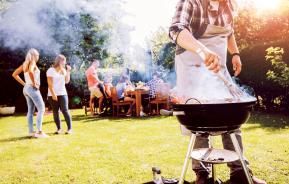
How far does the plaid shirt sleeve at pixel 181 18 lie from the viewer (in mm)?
2775

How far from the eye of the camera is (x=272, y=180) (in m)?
3.92

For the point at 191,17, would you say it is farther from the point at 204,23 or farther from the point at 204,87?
the point at 204,87

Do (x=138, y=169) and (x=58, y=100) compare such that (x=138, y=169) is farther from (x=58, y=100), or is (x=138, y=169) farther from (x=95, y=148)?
(x=58, y=100)

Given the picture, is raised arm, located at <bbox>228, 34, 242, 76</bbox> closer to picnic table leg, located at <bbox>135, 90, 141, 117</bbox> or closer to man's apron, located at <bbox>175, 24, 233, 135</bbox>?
man's apron, located at <bbox>175, 24, 233, 135</bbox>

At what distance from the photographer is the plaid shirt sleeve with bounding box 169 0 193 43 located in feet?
9.11

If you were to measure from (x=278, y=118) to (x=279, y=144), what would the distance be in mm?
3559

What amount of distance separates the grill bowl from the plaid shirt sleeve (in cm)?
62

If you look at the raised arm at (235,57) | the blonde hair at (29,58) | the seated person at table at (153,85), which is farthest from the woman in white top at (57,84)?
the raised arm at (235,57)

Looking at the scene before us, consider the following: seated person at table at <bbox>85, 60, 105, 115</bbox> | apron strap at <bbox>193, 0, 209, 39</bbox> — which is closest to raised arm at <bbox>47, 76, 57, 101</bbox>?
seated person at table at <bbox>85, 60, 105, 115</bbox>

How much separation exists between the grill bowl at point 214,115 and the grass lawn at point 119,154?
5.47 feet

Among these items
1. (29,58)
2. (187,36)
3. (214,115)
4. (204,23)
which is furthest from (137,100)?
(214,115)

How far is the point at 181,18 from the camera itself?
284 cm

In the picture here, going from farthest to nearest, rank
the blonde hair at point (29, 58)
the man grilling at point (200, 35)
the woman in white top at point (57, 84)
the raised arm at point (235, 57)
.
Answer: the woman in white top at point (57, 84) → the blonde hair at point (29, 58) → the raised arm at point (235, 57) → the man grilling at point (200, 35)

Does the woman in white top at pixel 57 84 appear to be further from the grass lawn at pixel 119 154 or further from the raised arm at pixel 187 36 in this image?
the raised arm at pixel 187 36
